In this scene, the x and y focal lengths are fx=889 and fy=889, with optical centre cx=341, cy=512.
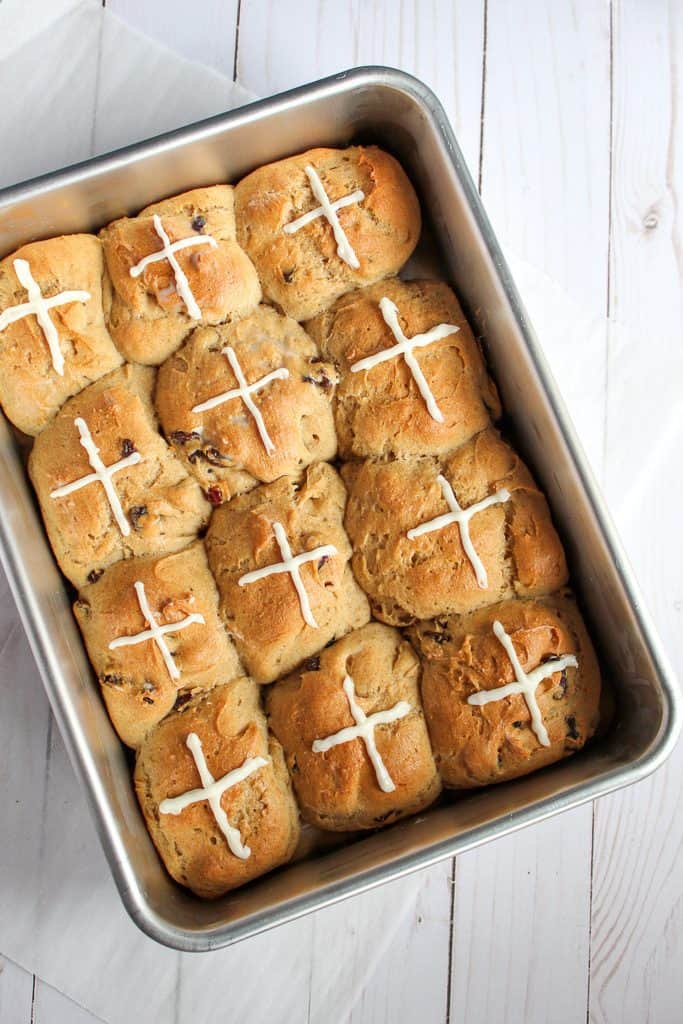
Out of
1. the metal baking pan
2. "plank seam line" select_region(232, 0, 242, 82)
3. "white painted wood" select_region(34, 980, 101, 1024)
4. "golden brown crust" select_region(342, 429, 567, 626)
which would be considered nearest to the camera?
the metal baking pan

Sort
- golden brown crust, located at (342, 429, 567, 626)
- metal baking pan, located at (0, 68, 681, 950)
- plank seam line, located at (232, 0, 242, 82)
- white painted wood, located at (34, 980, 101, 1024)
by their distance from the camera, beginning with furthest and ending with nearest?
plank seam line, located at (232, 0, 242, 82) < white painted wood, located at (34, 980, 101, 1024) < golden brown crust, located at (342, 429, 567, 626) < metal baking pan, located at (0, 68, 681, 950)

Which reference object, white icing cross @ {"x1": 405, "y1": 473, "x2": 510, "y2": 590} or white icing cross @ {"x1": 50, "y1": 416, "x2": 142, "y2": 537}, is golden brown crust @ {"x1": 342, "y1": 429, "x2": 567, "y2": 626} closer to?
white icing cross @ {"x1": 405, "y1": 473, "x2": 510, "y2": 590}

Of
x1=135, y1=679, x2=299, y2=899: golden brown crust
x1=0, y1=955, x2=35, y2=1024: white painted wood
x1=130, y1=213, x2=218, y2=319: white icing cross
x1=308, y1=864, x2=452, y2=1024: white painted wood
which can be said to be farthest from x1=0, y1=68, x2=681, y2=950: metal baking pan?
x1=0, y1=955, x2=35, y2=1024: white painted wood

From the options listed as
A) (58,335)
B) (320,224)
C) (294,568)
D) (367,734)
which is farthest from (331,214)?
(367,734)

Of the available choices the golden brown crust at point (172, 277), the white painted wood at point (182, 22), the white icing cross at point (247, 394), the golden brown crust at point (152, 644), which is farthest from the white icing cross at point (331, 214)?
the golden brown crust at point (152, 644)

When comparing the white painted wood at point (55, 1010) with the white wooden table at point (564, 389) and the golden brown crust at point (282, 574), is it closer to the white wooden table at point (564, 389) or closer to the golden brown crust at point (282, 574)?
the white wooden table at point (564, 389)

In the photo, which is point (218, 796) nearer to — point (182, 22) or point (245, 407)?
point (245, 407)
